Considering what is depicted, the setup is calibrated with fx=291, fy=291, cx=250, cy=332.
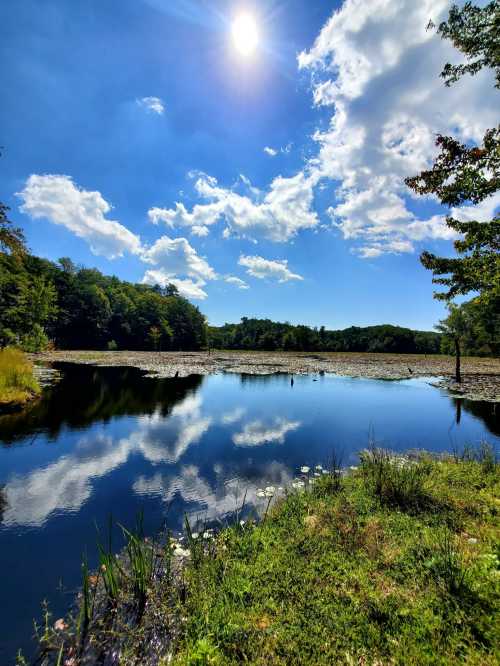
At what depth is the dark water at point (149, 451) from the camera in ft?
20.3

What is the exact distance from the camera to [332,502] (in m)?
7.62

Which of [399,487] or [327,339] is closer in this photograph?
[399,487]

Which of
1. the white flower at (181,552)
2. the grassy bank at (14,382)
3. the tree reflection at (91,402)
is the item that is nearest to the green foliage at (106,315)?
the tree reflection at (91,402)

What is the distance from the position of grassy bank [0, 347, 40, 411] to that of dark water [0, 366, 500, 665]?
3.75 ft

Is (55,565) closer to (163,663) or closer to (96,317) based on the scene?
(163,663)

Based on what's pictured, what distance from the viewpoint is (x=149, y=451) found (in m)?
12.5

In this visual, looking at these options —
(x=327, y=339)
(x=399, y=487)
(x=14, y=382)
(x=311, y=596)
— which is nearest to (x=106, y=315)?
(x=14, y=382)

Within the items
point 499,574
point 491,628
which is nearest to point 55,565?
point 491,628

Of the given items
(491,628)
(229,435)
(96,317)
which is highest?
(96,317)

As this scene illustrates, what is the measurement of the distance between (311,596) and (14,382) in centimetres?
2266

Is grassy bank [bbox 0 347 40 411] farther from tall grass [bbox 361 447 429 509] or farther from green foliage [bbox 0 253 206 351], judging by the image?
green foliage [bbox 0 253 206 351]

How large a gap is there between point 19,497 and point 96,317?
87.5 meters

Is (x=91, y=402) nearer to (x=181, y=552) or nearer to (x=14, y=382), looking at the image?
(x=14, y=382)

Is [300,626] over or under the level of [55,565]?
over
